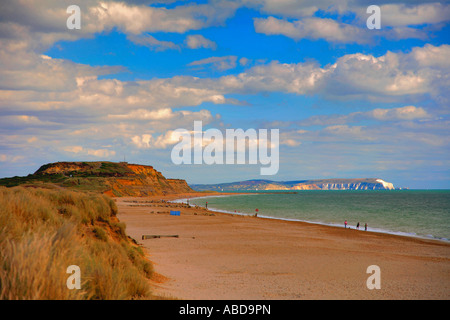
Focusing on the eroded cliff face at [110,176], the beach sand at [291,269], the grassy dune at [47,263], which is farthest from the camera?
the eroded cliff face at [110,176]

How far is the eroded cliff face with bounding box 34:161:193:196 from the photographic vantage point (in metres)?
90.0

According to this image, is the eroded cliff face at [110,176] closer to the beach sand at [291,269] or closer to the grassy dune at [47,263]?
the beach sand at [291,269]

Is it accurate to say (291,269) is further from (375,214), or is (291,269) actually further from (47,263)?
(375,214)

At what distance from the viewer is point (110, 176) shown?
119188mm

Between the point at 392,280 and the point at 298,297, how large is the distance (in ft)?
16.8

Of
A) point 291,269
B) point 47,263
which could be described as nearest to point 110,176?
point 291,269

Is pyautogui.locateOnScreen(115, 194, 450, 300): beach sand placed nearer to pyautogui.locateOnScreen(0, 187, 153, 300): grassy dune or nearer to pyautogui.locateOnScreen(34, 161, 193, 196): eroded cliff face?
pyautogui.locateOnScreen(0, 187, 153, 300): grassy dune

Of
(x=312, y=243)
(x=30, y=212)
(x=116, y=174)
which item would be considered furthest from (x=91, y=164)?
(x=30, y=212)

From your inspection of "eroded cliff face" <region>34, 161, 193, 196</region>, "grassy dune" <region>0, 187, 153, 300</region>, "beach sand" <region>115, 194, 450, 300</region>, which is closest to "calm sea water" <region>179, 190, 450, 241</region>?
"beach sand" <region>115, 194, 450, 300</region>

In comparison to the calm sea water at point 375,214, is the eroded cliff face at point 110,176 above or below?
above

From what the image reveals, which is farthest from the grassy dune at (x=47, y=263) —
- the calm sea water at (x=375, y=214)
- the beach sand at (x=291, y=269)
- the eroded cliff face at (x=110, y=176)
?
the eroded cliff face at (x=110, y=176)

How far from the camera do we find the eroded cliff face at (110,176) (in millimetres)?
90031

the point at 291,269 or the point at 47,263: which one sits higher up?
the point at 47,263
